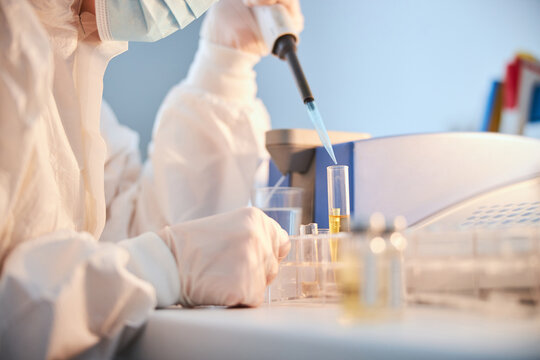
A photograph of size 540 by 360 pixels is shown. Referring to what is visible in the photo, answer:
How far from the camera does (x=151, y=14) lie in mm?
545

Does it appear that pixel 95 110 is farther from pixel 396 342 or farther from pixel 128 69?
pixel 128 69

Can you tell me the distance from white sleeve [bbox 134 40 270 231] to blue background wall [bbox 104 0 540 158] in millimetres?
381

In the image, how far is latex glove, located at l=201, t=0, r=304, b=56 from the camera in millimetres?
1006

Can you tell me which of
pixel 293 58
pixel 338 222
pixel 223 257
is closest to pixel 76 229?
pixel 223 257

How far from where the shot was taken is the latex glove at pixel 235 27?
1006mm

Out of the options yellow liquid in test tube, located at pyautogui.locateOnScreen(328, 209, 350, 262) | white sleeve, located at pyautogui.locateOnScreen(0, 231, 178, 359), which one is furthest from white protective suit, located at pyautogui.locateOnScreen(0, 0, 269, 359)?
yellow liquid in test tube, located at pyautogui.locateOnScreen(328, 209, 350, 262)

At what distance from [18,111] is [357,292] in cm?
29

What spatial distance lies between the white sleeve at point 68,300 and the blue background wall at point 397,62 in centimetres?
109

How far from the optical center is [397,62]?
1.69 metres

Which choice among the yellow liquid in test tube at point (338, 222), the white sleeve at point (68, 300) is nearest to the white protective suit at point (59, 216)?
the white sleeve at point (68, 300)

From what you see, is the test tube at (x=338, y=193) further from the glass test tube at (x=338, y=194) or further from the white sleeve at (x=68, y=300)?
the white sleeve at (x=68, y=300)

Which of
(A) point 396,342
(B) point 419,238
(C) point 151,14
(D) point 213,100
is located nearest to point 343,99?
(D) point 213,100

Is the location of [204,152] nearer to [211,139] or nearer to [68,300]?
[211,139]

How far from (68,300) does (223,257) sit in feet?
0.47
